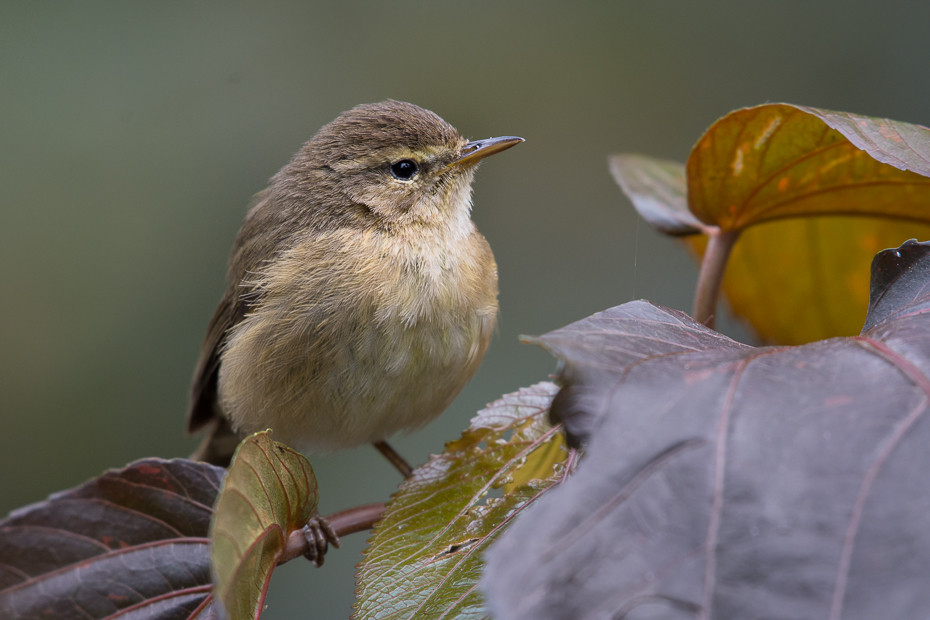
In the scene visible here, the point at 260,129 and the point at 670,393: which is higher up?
the point at 260,129

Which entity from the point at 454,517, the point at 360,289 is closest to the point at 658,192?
the point at 360,289

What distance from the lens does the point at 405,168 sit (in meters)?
2.74

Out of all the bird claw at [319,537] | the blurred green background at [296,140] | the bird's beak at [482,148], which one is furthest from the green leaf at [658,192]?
the blurred green background at [296,140]

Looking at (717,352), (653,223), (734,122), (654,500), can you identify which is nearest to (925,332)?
(717,352)

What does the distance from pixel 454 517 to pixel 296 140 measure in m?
3.97

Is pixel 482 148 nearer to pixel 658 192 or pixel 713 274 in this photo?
pixel 658 192

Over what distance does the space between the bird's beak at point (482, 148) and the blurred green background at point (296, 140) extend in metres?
1.91

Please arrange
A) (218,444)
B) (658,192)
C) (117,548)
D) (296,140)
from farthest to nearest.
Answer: (296,140) → (218,444) → (658,192) → (117,548)

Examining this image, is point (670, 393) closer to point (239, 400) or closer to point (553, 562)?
point (553, 562)

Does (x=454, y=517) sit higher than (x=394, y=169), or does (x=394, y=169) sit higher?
(x=394, y=169)

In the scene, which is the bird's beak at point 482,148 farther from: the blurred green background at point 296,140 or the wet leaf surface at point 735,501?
the blurred green background at point 296,140

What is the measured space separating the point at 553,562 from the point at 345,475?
3.74m

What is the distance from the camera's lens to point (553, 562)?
826 mm

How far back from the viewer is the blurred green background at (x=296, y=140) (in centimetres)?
464
